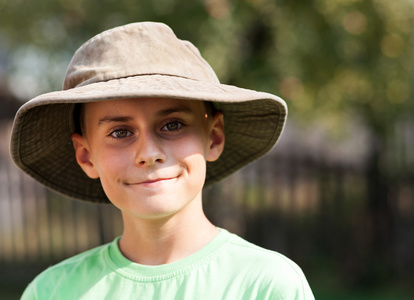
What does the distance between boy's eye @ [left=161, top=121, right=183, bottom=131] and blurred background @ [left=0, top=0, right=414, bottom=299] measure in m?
A: 2.29

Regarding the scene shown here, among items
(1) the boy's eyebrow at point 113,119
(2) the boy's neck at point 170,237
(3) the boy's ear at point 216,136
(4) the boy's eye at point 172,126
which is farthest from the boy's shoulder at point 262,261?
(1) the boy's eyebrow at point 113,119

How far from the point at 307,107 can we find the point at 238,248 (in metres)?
2.93

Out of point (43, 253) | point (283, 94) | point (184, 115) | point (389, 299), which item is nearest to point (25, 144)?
point (184, 115)

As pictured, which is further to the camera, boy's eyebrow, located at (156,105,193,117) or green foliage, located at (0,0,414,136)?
green foliage, located at (0,0,414,136)

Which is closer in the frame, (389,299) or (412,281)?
(389,299)

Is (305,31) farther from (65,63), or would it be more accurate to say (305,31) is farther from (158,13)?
(65,63)

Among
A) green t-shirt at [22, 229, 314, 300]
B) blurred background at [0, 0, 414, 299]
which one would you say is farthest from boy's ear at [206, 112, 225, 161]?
blurred background at [0, 0, 414, 299]

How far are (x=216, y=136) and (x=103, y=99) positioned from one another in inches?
24.1

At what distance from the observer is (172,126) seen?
6.12 feet

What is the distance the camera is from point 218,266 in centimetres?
186

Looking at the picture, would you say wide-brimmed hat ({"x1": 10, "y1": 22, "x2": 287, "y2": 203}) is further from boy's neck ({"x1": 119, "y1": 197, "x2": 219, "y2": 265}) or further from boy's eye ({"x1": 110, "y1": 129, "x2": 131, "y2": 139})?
boy's neck ({"x1": 119, "y1": 197, "x2": 219, "y2": 265})

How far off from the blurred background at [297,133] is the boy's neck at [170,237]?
7.48ft

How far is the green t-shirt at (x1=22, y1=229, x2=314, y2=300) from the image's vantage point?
1756 mm

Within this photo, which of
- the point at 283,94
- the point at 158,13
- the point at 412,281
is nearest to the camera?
the point at 158,13
